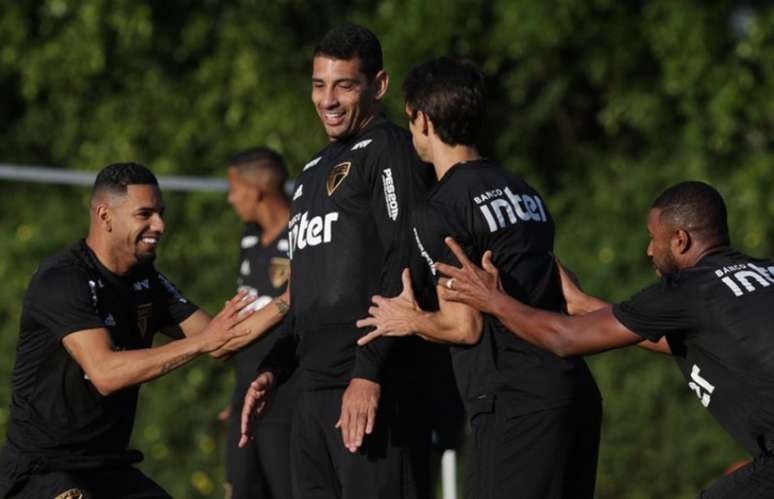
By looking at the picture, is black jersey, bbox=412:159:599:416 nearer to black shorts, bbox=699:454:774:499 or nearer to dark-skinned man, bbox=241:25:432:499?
dark-skinned man, bbox=241:25:432:499

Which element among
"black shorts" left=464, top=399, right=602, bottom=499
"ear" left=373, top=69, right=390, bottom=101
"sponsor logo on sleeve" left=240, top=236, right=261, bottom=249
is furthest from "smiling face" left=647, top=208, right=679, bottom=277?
"sponsor logo on sleeve" left=240, top=236, right=261, bottom=249

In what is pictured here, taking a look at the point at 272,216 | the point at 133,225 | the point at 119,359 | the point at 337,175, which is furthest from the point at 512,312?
the point at 272,216

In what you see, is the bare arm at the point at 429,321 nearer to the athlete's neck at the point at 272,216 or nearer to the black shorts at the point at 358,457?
the black shorts at the point at 358,457

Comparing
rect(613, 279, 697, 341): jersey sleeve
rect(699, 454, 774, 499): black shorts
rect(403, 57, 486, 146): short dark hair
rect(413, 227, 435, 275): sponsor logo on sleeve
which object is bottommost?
rect(699, 454, 774, 499): black shorts

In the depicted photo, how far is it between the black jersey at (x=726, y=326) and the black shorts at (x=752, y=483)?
8cm

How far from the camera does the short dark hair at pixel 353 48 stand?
21.0 ft

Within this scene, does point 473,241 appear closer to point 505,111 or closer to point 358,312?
point 358,312

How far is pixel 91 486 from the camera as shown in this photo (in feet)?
22.0

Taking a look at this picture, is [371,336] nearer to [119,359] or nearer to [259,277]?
[119,359]

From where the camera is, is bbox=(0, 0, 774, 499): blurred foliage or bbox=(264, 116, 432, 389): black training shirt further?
bbox=(0, 0, 774, 499): blurred foliage

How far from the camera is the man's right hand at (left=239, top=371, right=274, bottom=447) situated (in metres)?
6.55

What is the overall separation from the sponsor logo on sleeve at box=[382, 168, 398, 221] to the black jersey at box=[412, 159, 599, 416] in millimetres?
213

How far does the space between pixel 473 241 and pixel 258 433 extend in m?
3.34

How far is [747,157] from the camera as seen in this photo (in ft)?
43.0
